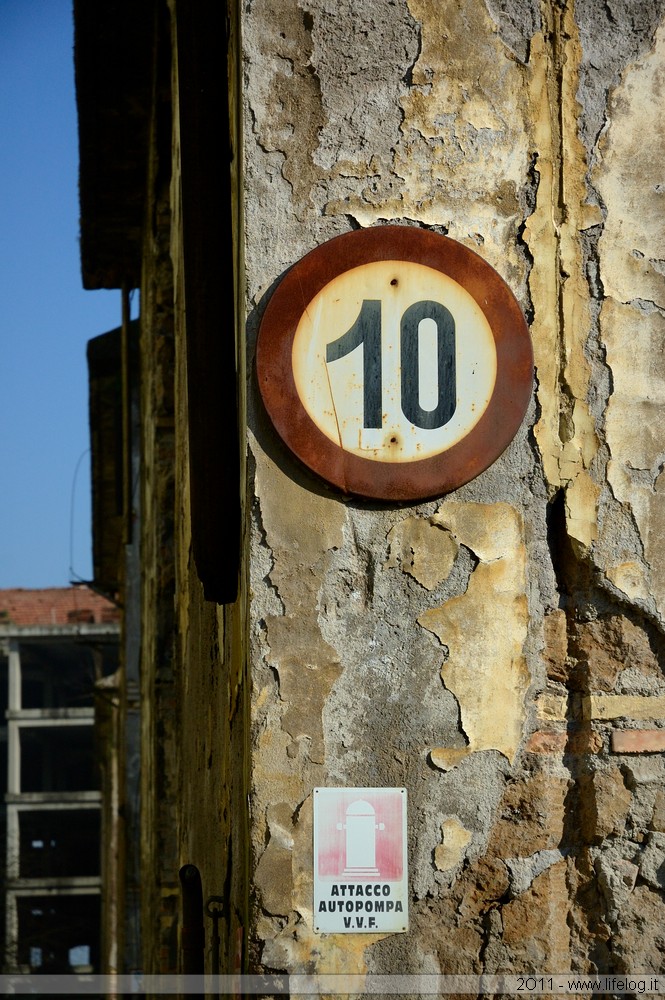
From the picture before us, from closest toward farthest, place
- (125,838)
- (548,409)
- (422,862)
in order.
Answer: (422,862), (548,409), (125,838)

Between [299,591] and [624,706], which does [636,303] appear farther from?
[299,591]

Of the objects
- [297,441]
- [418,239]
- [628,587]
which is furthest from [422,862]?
[418,239]

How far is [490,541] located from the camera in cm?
258

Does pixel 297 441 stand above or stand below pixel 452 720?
above

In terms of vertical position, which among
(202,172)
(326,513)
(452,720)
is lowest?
(452,720)

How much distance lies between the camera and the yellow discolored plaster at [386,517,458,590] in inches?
100

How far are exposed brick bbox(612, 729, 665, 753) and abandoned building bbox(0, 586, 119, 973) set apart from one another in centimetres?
2153

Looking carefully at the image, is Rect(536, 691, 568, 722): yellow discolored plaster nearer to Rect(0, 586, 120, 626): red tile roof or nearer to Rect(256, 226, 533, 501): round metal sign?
Rect(256, 226, 533, 501): round metal sign

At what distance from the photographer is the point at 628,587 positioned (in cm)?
261

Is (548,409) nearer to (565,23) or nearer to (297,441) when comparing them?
(297,441)

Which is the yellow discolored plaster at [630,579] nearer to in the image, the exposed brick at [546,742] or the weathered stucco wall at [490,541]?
the weathered stucco wall at [490,541]

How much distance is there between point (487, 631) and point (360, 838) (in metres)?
0.49

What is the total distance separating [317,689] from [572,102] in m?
1.41

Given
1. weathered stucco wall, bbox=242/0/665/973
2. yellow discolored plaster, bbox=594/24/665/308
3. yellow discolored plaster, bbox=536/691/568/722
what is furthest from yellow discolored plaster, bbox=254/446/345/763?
yellow discolored plaster, bbox=594/24/665/308
